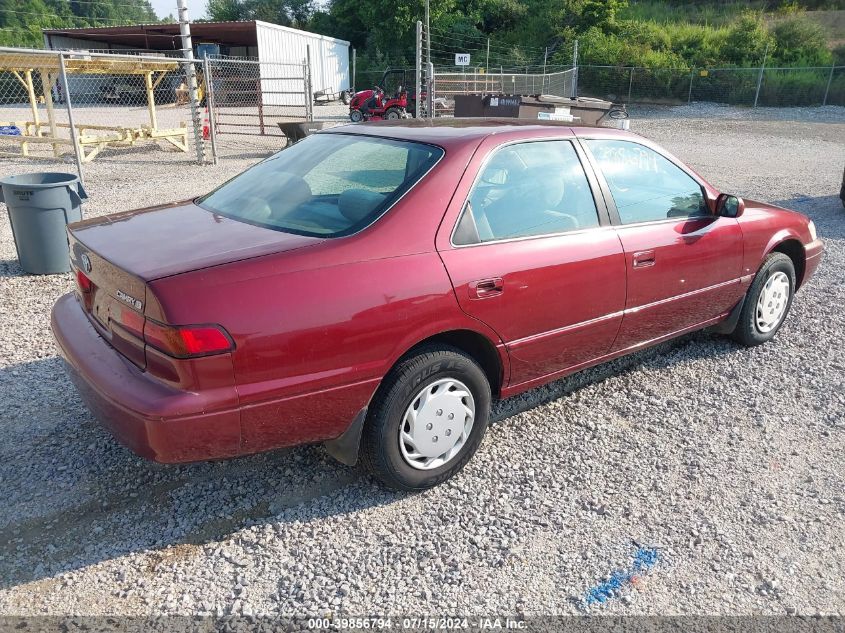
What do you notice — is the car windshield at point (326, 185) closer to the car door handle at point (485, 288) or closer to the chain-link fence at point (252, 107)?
the car door handle at point (485, 288)

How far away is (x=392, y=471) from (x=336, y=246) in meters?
1.04

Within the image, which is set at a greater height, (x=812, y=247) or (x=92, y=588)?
(x=812, y=247)

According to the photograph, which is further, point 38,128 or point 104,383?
point 38,128

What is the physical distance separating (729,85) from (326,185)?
34295 millimetres

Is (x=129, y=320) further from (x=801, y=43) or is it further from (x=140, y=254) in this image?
(x=801, y=43)

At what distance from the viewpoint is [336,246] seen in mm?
2645

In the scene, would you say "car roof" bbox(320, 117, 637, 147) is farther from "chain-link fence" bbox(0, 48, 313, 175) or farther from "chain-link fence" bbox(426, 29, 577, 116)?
"chain-link fence" bbox(426, 29, 577, 116)

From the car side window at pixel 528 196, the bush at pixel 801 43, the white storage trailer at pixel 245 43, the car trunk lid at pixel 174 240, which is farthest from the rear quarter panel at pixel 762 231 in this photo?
the bush at pixel 801 43

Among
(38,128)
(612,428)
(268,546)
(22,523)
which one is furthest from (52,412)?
(38,128)

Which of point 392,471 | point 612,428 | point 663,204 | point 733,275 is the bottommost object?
point 612,428

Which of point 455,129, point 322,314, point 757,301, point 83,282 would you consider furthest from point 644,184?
point 83,282

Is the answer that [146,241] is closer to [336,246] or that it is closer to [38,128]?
[336,246]

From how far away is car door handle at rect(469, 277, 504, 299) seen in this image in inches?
115

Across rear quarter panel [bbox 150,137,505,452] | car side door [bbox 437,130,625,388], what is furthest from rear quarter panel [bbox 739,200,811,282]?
rear quarter panel [bbox 150,137,505,452]
